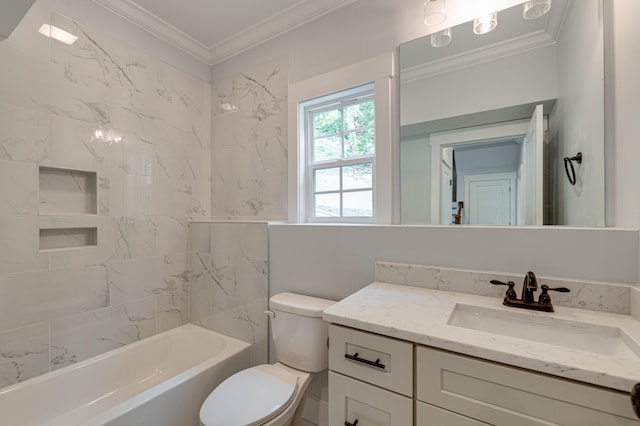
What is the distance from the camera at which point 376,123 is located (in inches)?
68.6

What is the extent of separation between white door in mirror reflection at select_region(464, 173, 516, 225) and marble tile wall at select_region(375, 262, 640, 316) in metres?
0.28

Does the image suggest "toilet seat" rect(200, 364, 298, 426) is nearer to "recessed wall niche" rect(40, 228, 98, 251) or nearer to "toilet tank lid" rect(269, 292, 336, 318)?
"toilet tank lid" rect(269, 292, 336, 318)

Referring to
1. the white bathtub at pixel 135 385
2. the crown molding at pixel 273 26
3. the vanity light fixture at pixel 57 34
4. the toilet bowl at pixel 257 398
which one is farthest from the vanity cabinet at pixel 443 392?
the vanity light fixture at pixel 57 34

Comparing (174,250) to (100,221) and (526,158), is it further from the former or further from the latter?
(526,158)

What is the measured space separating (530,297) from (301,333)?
1.08 meters

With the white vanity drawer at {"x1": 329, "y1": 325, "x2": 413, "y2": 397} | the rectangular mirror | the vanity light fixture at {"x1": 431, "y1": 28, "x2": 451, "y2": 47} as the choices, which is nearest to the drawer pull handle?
the white vanity drawer at {"x1": 329, "y1": 325, "x2": 413, "y2": 397}

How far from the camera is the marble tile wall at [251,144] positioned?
2.15 metres

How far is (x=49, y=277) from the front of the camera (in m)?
1.61

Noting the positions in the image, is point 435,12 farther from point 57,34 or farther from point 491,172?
point 57,34

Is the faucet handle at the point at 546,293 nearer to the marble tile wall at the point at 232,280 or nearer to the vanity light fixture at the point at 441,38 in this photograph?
the vanity light fixture at the point at 441,38

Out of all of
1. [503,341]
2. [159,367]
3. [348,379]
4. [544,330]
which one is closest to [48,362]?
[159,367]

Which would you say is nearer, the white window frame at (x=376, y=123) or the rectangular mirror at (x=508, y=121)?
Answer: the rectangular mirror at (x=508, y=121)

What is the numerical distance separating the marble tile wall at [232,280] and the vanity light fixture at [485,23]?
1.67m

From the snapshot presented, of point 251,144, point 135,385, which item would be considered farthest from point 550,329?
point 135,385
